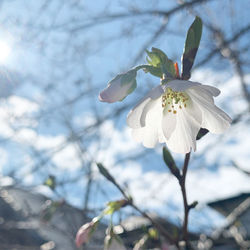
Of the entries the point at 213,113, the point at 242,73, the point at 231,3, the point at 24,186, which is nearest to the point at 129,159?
the point at 24,186

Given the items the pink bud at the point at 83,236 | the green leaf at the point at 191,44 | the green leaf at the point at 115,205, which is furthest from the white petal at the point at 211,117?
the pink bud at the point at 83,236

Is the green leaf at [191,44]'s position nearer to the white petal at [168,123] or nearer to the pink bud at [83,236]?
the white petal at [168,123]

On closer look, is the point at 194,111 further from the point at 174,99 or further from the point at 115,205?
the point at 115,205

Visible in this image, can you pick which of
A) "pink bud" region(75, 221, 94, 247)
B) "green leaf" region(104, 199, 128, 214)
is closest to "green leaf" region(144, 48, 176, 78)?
"green leaf" region(104, 199, 128, 214)

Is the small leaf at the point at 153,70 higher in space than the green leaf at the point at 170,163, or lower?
higher

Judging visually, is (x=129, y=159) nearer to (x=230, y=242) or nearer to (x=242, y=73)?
(x=242, y=73)

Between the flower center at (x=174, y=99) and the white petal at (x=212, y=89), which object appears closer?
the white petal at (x=212, y=89)

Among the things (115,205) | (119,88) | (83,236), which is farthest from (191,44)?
(83,236)

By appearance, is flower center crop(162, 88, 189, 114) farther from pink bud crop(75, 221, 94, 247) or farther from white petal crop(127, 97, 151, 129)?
pink bud crop(75, 221, 94, 247)
